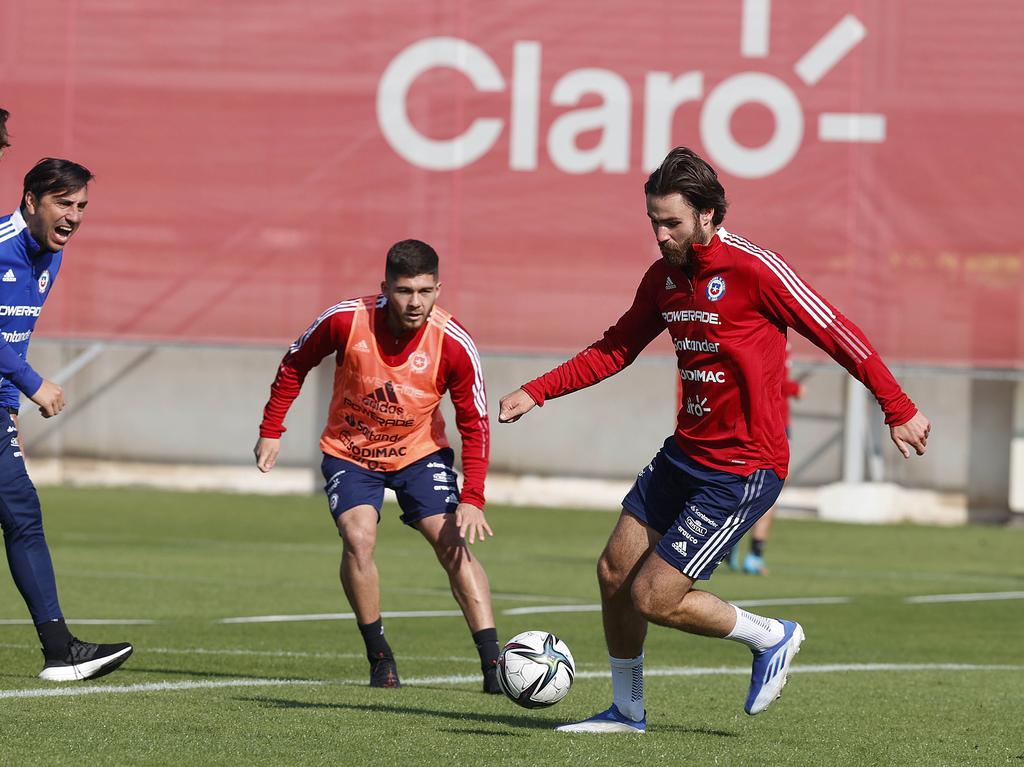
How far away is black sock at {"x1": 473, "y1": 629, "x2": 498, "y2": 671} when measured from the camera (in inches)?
348

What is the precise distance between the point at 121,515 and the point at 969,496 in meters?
9.12

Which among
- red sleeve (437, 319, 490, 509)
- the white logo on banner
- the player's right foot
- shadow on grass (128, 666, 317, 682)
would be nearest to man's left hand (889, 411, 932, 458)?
the player's right foot

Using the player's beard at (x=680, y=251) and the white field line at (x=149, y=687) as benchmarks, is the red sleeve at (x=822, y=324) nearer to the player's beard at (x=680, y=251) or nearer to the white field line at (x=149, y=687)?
the player's beard at (x=680, y=251)

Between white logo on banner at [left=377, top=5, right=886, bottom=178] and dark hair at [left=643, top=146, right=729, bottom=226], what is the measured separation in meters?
13.4

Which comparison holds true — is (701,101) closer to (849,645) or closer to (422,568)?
(422,568)

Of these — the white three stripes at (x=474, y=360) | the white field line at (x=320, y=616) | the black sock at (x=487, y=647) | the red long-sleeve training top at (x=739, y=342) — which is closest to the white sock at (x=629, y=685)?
the red long-sleeve training top at (x=739, y=342)

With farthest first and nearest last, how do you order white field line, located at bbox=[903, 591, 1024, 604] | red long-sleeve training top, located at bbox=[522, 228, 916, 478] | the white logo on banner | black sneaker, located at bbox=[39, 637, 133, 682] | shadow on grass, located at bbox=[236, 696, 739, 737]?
the white logo on banner
white field line, located at bbox=[903, 591, 1024, 604]
black sneaker, located at bbox=[39, 637, 133, 682]
shadow on grass, located at bbox=[236, 696, 739, 737]
red long-sleeve training top, located at bbox=[522, 228, 916, 478]

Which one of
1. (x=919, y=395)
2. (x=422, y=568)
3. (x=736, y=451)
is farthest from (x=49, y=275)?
(x=919, y=395)

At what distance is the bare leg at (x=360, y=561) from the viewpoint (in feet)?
28.9

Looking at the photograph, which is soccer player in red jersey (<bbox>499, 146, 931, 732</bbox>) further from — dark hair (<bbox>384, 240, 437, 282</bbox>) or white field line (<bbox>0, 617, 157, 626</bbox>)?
white field line (<bbox>0, 617, 157, 626</bbox>)

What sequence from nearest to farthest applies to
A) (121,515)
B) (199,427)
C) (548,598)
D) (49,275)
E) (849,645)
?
(49,275), (849,645), (548,598), (121,515), (199,427)

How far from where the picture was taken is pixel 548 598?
13508 millimetres

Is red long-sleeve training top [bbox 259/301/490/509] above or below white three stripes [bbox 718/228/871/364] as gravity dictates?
below

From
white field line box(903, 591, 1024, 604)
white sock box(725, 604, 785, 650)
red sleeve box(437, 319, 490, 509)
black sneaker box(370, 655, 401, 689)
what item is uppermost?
red sleeve box(437, 319, 490, 509)
